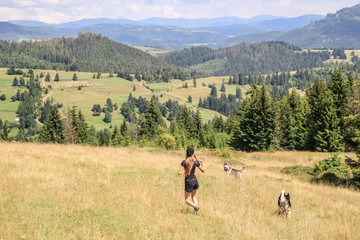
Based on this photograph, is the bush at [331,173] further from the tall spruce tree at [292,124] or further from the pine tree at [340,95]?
the tall spruce tree at [292,124]

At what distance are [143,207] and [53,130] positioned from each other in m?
73.8

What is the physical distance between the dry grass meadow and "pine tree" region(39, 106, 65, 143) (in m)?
64.0

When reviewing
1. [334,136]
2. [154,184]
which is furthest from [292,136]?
[154,184]

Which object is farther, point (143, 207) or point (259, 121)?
point (259, 121)

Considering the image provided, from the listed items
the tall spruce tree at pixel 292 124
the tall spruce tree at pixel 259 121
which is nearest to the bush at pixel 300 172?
the tall spruce tree at pixel 259 121

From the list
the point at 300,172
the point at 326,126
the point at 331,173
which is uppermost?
the point at 331,173

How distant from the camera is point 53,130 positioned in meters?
77.7

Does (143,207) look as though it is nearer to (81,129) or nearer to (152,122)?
(152,122)

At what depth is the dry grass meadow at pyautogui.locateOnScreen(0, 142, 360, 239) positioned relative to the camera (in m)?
8.47

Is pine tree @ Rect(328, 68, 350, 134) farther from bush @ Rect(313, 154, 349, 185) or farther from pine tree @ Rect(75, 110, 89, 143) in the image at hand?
pine tree @ Rect(75, 110, 89, 143)

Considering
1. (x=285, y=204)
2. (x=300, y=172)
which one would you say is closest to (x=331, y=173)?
(x=300, y=172)

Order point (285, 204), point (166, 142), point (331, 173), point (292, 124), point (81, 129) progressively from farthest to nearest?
point (81, 129) → point (292, 124) → point (166, 142) → point (331, 173) → point (285, 204)

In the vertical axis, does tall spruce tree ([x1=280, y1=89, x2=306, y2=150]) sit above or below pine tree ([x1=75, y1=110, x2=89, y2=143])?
above

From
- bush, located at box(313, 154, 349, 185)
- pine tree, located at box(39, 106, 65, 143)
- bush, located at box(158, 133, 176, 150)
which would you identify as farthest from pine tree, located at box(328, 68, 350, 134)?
pine tree, located at box(39, 106, 65, 143)
